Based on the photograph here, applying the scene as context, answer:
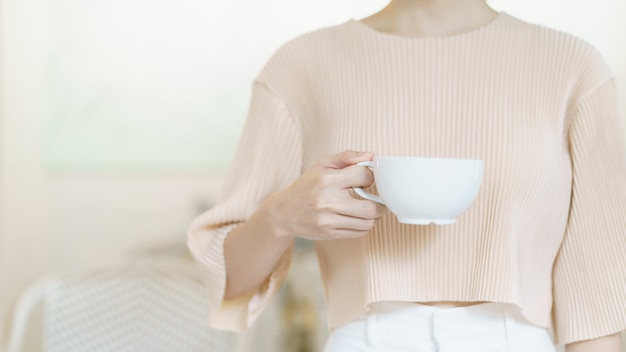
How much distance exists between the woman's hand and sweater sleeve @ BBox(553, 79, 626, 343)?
0.28 meters

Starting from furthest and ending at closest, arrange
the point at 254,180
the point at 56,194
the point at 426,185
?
the point at 56,194, the point at 254,180, the point at 426,185

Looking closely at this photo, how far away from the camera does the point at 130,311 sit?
6.21 ft

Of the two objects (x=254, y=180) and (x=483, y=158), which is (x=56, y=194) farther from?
(x=483, y=158)

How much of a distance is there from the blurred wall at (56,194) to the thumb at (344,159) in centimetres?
163

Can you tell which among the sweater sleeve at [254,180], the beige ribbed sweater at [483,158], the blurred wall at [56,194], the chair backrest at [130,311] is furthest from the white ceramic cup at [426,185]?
the blurred wall at [56,194]

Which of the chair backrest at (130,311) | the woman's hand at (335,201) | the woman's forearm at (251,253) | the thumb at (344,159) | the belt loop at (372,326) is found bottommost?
A: the chair backrest at (130,311)

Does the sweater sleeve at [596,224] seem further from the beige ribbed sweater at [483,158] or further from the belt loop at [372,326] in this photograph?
the belt loop at [372,326]

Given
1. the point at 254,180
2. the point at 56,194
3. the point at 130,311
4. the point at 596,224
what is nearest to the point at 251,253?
the point at 254,180

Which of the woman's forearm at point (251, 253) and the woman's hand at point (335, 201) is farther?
the woman's forearm at point (251, 253)

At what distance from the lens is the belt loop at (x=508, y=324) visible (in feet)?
2.90

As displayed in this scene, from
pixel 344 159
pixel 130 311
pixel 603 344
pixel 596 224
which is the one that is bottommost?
pixel 130 311

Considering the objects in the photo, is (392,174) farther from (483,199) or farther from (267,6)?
(267,6)

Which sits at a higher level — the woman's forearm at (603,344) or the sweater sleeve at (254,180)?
the sweater sleeve at (254,180)

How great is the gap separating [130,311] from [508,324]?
1.22 m
